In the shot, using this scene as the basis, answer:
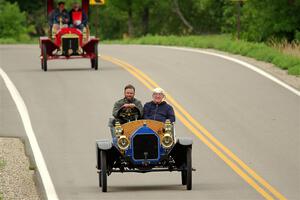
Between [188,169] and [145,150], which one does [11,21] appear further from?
[188,169]

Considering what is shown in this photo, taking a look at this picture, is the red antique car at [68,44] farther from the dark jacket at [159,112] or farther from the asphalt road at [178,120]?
the dark jacket at [159,112]

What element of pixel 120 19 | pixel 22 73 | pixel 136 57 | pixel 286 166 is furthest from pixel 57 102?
pixel 120 19

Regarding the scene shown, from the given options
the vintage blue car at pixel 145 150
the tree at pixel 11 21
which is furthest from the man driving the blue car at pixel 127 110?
the tree at pixel 11 21

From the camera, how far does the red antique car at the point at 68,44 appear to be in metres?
32.9

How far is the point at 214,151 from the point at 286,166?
194cm

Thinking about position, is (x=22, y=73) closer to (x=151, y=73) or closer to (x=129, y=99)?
(x=151, y=73)

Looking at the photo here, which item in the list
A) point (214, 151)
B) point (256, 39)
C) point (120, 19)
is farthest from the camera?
point (120, 19)

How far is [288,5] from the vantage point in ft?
175

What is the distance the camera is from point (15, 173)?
56.9 ft

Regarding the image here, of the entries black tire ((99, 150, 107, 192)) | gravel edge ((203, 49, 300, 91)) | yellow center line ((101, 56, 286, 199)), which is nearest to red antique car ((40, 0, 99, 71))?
yellow center line ((101, 56, 286, 199))

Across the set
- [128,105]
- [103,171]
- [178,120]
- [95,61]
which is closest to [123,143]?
[103,171]

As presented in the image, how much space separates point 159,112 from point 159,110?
0.03 m

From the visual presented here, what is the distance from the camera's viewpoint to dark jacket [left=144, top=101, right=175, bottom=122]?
53.6ft

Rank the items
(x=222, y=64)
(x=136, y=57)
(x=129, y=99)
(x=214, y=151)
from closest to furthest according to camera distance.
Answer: (x=129, y=99) → (x=214, y=151) → (x=222, y=64) → (x=136, y=57)
